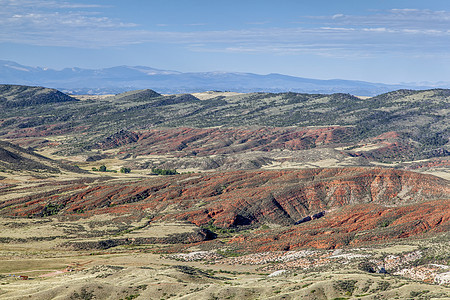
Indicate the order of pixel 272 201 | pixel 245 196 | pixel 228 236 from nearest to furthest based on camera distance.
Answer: pixel 228 236 < pixel 272 201 < pixel 245 196

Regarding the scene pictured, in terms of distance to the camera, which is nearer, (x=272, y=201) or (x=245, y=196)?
(x=272, y=201)

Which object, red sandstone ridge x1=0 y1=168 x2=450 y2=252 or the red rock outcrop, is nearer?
red sandstone ridge x1=0 y1=168 x2=450 y2=252

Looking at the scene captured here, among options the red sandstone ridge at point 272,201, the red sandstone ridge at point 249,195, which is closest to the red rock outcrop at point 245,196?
the red sandstone ridge at point 249,195

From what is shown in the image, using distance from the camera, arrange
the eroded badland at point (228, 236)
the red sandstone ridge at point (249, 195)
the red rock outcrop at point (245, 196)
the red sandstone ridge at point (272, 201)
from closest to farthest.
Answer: the eroded badland at point (228, 236)
the red sandstone ridge at point (272, 201)
the red rock outcrop at point (245, 196)
the red sandstone ridge at point (249, 195)

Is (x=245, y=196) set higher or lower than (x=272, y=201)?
higher

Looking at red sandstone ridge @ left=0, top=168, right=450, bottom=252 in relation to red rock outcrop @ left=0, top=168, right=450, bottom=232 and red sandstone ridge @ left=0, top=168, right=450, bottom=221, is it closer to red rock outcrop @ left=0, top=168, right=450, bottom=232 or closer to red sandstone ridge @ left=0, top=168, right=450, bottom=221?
red sandstone ridge @ left=0, top=168, right=450, bottom=221

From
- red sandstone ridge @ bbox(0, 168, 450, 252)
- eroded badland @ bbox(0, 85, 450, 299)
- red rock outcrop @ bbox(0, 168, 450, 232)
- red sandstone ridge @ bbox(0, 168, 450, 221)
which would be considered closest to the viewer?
eroded badland @ bbox(0, 85, 450, 299)

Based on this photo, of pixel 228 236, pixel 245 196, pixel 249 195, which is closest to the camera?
pixel 228 236

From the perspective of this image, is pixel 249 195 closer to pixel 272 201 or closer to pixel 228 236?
pixel 272 201

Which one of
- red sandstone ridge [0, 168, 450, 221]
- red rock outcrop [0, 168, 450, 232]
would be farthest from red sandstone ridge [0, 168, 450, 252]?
red rock outcrop [0, 168, 450, 232]

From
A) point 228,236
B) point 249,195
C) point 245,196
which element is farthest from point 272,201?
point 228,236

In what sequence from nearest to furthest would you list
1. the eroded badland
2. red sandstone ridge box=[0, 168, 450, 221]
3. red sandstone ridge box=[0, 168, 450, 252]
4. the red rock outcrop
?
the eroded badland < red sandstone ridge box=[0, 168, 450, 252] < the red rock outcrop < red sandstone ridge box=[0, 168, 450, 221]

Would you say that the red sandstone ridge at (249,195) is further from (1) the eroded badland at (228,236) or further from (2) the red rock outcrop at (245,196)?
(1) the eroded badland at (228,236)

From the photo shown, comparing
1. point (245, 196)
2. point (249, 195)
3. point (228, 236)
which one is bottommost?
point (228, 236)
